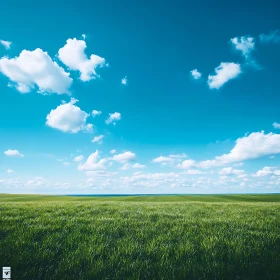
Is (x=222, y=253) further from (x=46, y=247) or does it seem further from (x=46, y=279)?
(x=46, y=247)

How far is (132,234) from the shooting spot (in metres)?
6.94

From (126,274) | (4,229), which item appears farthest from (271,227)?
(4,229)

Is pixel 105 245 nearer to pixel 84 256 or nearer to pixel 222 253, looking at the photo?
pixel 84 256

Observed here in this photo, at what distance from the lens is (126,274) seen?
15.0ft

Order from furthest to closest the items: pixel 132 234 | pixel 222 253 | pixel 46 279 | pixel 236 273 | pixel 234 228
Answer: pixel 234 228
pixel 132 234
pixel 222 253
pixel 236 273
pixel 46 279

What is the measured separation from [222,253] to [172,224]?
3143 mm

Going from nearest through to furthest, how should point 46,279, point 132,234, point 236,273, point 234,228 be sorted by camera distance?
point 46,279
point 236,273
point 132,234
point 234,228

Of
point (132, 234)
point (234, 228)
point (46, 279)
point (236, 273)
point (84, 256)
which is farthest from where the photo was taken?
point (234, 228)

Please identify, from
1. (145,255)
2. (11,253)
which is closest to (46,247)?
(11,253)

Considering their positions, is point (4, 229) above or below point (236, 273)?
above

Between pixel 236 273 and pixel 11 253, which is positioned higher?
pixel 11 253

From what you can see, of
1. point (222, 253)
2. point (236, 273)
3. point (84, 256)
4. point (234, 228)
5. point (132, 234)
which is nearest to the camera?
point (236, 273)

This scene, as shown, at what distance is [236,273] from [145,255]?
8.27 feet

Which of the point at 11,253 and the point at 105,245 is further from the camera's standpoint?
the point at 105,245
